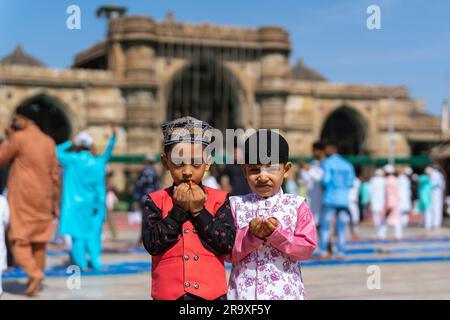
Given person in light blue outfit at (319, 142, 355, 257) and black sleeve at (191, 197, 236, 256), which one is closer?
black sleeve at (191, 197, 236, 256)

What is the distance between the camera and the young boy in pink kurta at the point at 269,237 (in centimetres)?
357

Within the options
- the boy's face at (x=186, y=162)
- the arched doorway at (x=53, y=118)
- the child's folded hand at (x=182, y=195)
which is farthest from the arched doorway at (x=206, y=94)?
the child's folded hand at (x=182, y=195)

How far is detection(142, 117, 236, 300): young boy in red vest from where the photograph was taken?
11.4 ft

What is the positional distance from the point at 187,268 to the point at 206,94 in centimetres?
3422

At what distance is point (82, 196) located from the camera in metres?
8.92

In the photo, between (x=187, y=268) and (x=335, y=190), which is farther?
(x=335, y=190)

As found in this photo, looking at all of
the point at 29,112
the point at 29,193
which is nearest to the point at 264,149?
the point at 29,193

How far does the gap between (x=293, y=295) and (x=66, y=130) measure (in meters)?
31.3

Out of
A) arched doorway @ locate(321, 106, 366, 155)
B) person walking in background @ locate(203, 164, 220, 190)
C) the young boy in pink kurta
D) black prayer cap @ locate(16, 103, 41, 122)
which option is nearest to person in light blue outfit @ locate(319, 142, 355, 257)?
person walking in background @ locate(203, 164, 220, 190)

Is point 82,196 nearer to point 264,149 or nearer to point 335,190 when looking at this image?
point 335,190

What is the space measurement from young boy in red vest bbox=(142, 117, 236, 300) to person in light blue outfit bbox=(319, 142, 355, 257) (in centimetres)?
676

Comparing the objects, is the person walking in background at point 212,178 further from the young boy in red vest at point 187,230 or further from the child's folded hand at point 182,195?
the child's folded hand at point 182,195

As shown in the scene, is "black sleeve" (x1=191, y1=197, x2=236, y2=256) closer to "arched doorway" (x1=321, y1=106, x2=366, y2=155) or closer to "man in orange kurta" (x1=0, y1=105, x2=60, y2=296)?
"man in orange kurta" (x1=0, y1=105, x2=60, y2=296)
